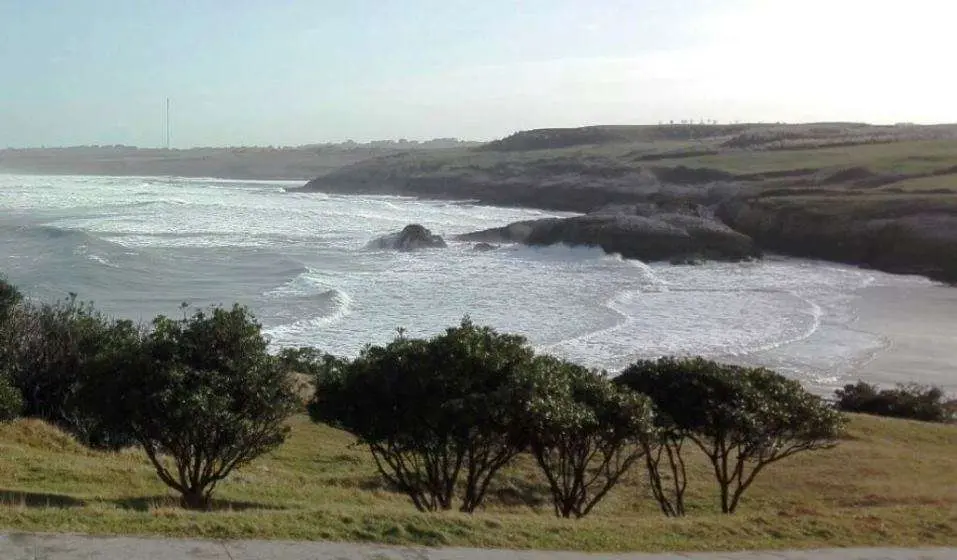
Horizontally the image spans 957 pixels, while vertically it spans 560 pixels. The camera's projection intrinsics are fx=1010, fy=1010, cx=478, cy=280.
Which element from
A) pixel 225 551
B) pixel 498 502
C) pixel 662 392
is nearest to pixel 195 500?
pixel 225 551

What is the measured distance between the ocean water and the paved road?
1818 cm

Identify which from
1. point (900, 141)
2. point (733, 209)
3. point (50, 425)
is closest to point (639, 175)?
point (733, 209)

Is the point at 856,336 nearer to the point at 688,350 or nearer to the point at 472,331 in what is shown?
the point at 688,350

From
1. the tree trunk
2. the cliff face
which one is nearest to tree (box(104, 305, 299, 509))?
the tree trunk

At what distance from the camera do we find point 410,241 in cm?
5997

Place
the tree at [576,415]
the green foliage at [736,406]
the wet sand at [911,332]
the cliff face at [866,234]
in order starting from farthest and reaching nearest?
the cliff face at [866,234]
the wet sand at [911,332]
the green foliage at [736,406]
the tree at [576,415]

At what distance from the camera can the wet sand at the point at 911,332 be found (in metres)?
29.4

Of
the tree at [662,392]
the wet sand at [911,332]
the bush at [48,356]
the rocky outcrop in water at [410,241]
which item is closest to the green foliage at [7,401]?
the bush at [48,356]

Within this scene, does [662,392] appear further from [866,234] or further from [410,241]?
[866,234]

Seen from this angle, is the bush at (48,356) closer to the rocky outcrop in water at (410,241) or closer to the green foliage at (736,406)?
the green foliage at (736,406)

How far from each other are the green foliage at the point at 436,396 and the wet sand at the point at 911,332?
19152mm

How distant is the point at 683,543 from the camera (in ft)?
34.7

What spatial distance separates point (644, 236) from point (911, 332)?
25.3 meters

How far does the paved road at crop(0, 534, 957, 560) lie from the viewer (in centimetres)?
876
